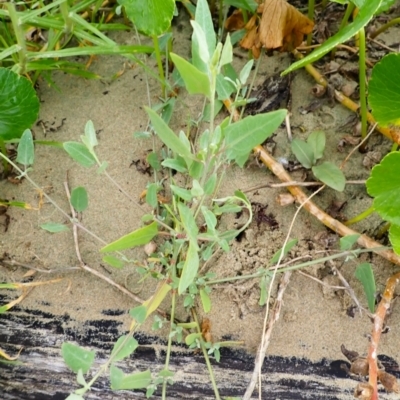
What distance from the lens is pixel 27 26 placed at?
1.15m

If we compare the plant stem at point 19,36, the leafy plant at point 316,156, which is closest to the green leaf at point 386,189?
the leafy plant at point 316,156

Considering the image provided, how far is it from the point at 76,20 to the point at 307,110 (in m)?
0.49

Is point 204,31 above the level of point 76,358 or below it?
above

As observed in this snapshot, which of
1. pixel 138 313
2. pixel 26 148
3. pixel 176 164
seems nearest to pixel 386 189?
pixel 176 164

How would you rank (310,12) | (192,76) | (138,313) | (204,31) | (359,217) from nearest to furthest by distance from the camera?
(192,76) → (204,31) → (138,313) → (359,217) → (310,12)

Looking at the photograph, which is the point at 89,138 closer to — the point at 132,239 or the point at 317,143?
the point at 132,239

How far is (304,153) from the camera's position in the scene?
3.27 feet

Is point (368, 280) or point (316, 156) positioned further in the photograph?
point (316, 156)

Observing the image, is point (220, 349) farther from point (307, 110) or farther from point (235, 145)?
point (307, 110)

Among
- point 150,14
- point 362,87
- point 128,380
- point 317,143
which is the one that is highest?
point 150,14

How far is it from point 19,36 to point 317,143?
590 mm

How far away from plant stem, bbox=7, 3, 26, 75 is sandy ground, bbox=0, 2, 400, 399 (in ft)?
0.38

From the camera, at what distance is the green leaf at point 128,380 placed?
0.77 m

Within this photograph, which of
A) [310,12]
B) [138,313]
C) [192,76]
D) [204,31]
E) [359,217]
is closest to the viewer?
[192,76]
